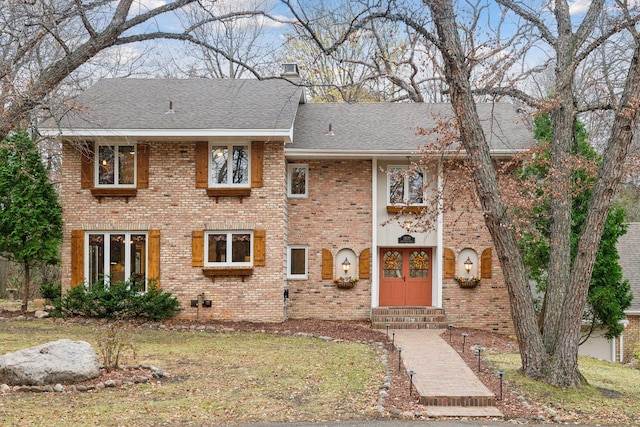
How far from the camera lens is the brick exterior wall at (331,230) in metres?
17.8

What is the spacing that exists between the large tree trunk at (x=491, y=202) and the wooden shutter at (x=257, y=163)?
7.23 meters

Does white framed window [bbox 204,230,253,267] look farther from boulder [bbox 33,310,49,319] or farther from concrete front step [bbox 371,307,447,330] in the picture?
boulder [bbox 33,310,49,319]

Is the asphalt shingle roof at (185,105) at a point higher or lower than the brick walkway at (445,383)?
higher

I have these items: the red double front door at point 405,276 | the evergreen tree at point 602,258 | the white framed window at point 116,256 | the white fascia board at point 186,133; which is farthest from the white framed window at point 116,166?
the evergreen tree at point 602,258

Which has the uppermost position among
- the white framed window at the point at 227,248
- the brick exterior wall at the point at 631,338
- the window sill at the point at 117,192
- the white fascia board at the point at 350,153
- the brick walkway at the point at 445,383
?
the white fascia board at the point at 350,153

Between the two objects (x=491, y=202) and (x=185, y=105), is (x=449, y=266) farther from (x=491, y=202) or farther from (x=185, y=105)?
(x=185, y=105)

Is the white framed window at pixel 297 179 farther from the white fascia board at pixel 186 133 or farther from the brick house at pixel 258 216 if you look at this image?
the white fascia board at pixel 186 133

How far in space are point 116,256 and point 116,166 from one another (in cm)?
234

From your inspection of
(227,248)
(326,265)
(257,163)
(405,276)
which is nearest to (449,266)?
(405,276)

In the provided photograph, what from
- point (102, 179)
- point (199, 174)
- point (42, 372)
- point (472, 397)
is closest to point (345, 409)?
point (472, 397)

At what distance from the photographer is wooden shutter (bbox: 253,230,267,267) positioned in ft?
54.6

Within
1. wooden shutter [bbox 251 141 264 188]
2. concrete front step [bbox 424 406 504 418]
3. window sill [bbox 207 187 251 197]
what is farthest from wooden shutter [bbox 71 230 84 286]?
concrete front step [bbox 424 406 504 418]

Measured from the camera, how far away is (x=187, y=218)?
16.8 meters

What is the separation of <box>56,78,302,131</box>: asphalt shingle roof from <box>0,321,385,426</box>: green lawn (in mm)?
5421
